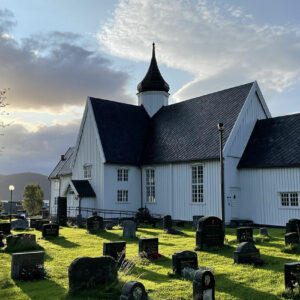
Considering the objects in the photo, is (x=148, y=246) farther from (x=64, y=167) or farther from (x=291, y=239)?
(x=64, y=167)

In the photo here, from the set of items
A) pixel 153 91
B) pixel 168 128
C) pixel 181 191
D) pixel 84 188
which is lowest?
pixel 181 191

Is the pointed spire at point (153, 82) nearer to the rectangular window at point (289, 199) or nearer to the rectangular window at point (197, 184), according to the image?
the rectangular window at point (197, 184)

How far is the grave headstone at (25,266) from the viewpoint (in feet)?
33.4

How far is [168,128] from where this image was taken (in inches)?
1273

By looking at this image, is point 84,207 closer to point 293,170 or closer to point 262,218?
point 262,218

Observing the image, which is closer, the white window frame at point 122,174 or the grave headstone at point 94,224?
the grave headstone at point 94,224

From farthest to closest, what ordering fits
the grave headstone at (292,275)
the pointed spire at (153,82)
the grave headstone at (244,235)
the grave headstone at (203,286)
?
the pointed spire at (153,82), the grave headstone at (244,235), the grave headstone at (292,275), the grave headstone at (203,286)

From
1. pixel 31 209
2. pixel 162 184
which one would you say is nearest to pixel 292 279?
pixel 162 184

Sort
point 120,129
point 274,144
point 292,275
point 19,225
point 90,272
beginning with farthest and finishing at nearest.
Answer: point 120,129 → point 274,144 → point 19,225 → point 90,272 → point 292,275

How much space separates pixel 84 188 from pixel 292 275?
24.2 meters

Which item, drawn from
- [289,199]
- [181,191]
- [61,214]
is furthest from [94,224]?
[289,199]

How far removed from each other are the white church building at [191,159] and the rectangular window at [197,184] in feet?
0.25

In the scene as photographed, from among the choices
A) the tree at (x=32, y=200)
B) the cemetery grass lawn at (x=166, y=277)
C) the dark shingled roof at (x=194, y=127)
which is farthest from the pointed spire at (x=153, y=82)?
the tree at (x=32, y=200)

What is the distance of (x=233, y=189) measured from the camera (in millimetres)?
25797
